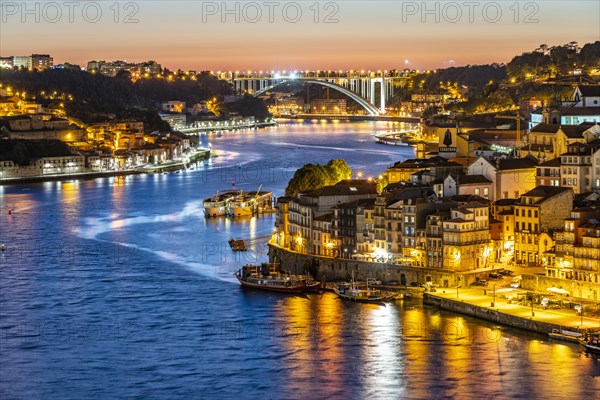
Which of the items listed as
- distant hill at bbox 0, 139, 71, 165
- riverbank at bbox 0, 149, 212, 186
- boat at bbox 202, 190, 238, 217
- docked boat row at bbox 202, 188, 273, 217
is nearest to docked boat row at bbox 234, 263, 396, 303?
boat at bbox 202, 190, 238, 217

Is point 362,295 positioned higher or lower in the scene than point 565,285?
lower

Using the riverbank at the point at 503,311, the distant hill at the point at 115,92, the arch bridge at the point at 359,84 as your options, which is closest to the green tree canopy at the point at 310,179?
the riverbank at the point at 503,311

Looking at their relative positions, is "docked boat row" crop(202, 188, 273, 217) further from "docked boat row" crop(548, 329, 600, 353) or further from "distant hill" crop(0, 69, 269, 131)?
"distant hill" crop(0, 69, 269, 131)

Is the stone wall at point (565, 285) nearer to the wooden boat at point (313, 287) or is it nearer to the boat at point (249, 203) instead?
the wooden boat at point (313, 287)

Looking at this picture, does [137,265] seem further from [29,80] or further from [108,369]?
[29,80]

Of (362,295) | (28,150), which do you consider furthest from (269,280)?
(28,150)

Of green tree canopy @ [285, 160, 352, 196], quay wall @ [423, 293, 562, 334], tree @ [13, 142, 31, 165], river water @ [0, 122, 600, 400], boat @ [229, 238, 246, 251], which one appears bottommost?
river water @ [0, 122, 600, 400]

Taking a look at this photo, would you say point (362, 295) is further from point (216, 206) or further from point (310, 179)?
point (216, 206)
